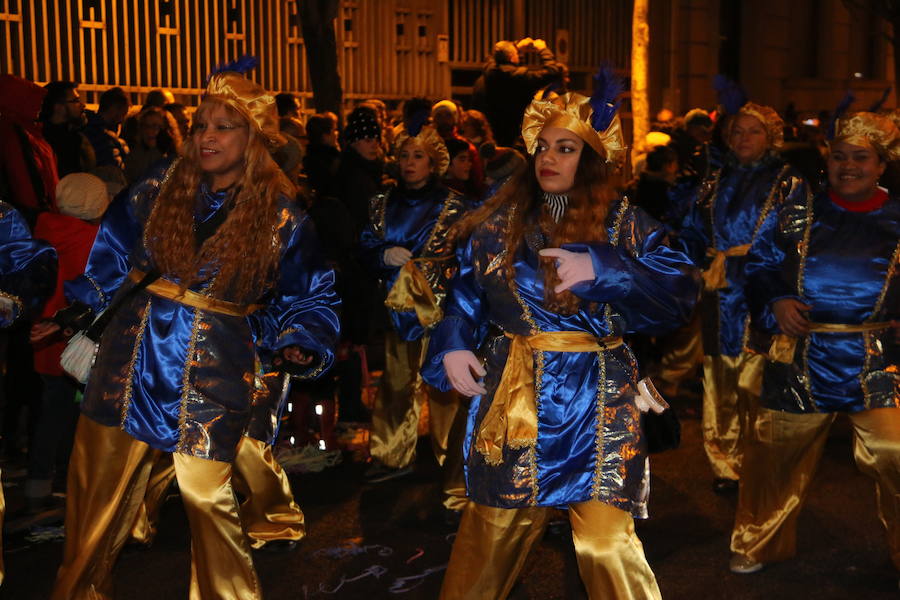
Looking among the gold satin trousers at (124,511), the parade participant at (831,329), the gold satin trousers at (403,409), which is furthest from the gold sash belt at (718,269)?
the gold satin trousers at (124,511)

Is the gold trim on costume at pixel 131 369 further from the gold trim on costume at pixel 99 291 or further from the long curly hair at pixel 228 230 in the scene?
the gold trim on costume at pixel 99 291

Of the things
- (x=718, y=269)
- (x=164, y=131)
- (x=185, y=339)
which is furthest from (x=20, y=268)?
(x=164, y=131)

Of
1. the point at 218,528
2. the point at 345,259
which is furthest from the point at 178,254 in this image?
the point at 345,259

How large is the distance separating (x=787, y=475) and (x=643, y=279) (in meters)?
2.12

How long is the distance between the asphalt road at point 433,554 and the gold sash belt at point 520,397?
1.47 metres

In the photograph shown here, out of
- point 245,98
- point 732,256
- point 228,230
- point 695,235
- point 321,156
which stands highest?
point 245,98

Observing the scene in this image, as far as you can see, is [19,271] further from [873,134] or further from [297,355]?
[873,134]

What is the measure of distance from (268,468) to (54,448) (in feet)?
4.34

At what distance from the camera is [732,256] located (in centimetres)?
712

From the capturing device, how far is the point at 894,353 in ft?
17.8

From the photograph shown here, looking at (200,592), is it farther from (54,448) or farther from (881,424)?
(881,424)

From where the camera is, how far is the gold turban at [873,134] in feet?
18.2

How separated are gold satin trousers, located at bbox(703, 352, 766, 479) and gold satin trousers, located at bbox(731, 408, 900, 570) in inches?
50.7

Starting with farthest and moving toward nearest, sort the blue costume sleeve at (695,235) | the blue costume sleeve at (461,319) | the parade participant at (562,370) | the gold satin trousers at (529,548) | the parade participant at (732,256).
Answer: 1. the blue costume sleeve at (695,235)
2. the parade participant at (732,256)
3. the blue costume sleeve at (461,319)
4. the parade participant at (562,370)
5. the gold satin trousers at (529,548)
